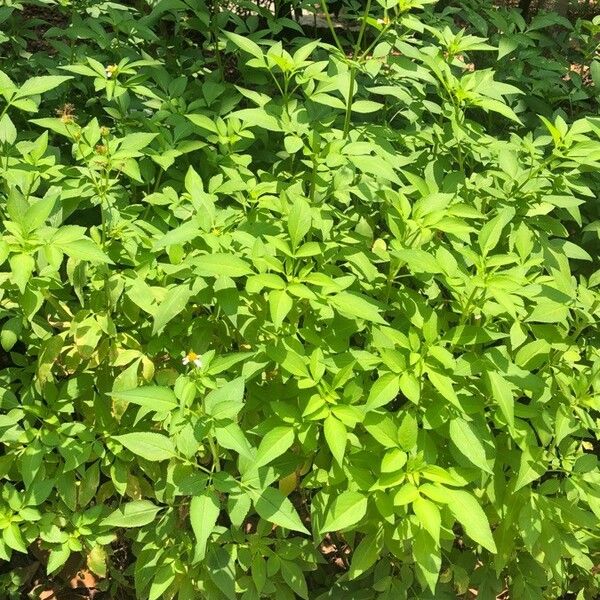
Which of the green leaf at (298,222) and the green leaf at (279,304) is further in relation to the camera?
the green leaf at (298,222)

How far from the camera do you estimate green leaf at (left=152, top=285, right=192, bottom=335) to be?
76.2 inches

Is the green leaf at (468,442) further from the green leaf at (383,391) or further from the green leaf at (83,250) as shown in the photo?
the green leaf at (83,250)

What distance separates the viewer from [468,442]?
74.0 inches

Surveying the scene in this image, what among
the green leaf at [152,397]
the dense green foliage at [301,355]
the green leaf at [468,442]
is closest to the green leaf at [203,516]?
the dense green foliage at [301,355]

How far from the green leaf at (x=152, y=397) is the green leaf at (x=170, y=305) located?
0.17 meters

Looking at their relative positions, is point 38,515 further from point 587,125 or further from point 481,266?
point 587,125

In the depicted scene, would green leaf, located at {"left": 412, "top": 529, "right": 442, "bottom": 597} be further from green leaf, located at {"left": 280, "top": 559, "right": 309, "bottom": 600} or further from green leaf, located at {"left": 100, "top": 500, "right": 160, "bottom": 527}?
green leaf, located at {"left": 100, "top": 500, "right": 160, "bottom": 527}

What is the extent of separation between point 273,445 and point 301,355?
252 mm

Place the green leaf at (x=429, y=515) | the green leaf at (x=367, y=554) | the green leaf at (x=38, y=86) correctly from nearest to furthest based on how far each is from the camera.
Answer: the green leaf at (x=429, y=515)
the green leaf at (x=367, y=554)
the green leaf at (x=38, y=86)

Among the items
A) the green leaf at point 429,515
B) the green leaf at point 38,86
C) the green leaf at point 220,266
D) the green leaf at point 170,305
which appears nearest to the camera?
the green leaf at point 429,515

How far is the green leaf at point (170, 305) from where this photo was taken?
1.94 metres

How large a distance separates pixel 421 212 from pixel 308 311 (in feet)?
1.41

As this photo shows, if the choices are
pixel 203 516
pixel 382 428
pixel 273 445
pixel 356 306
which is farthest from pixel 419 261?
pixel 203 516

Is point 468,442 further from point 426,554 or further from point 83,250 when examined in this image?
point 83,250
